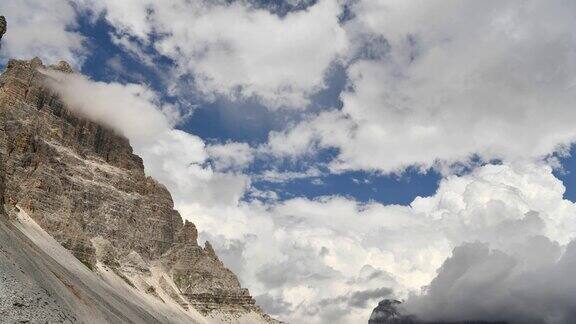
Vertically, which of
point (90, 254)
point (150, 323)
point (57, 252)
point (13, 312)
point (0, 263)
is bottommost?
point (13, 312)

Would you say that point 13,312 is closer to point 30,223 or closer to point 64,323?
point 64,323

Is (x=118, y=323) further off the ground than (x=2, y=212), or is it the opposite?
(x=2, y=212)

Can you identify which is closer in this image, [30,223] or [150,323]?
[150,323]

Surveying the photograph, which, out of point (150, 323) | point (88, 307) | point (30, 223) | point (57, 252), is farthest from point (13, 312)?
point (30, 223)

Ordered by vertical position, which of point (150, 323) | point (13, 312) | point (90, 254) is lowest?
point (13, 312)

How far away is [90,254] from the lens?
198 metres

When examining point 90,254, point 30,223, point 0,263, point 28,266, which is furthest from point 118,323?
point 90,254

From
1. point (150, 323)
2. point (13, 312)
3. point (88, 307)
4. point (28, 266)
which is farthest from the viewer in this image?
point (150, 323)

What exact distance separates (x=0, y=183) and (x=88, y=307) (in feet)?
120

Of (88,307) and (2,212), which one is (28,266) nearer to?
(88,307)

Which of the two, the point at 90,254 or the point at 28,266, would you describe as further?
the point at 90,254

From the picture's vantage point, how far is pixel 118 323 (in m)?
82.9

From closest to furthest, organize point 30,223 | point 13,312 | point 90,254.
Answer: point 13,312 < point 30,223 < point 90,254

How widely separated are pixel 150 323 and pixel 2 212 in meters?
41.2
